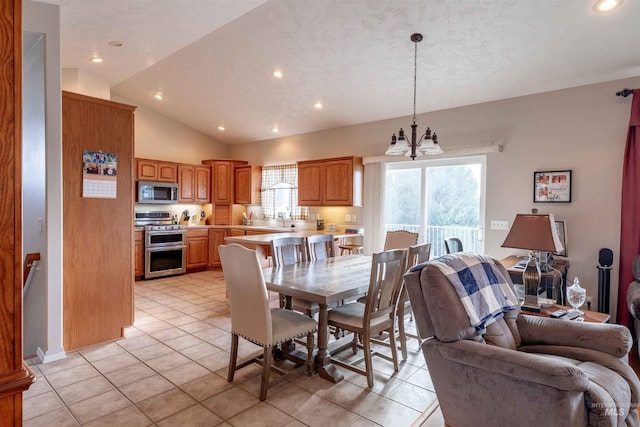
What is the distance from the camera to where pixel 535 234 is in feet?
8.36

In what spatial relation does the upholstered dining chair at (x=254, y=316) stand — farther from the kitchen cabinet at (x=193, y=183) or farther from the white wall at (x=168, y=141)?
the white wall at (x=168, y=141)

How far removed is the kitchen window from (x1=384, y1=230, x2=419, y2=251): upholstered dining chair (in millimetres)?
2893

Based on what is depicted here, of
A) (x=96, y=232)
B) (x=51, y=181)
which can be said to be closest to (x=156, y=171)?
(x=96, y=232)

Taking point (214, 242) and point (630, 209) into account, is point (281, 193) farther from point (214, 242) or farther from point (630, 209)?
point (630, 209)

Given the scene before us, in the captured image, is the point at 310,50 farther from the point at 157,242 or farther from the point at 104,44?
the point at 157,242

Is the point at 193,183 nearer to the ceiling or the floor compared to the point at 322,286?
nearer to the ceiling

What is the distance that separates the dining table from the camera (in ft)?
7.91

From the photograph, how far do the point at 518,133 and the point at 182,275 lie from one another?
604 centimetres

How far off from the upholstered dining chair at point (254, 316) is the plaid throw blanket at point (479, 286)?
113 cm

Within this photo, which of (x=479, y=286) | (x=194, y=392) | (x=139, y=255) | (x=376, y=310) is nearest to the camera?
(x=479, y=286)

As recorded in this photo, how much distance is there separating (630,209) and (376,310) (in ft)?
9.84

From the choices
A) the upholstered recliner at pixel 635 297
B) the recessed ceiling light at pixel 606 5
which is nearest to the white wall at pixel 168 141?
the recessed ceiling light at pixel 606 5

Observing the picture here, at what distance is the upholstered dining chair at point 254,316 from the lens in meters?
2.27

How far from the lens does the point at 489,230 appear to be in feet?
15.0
